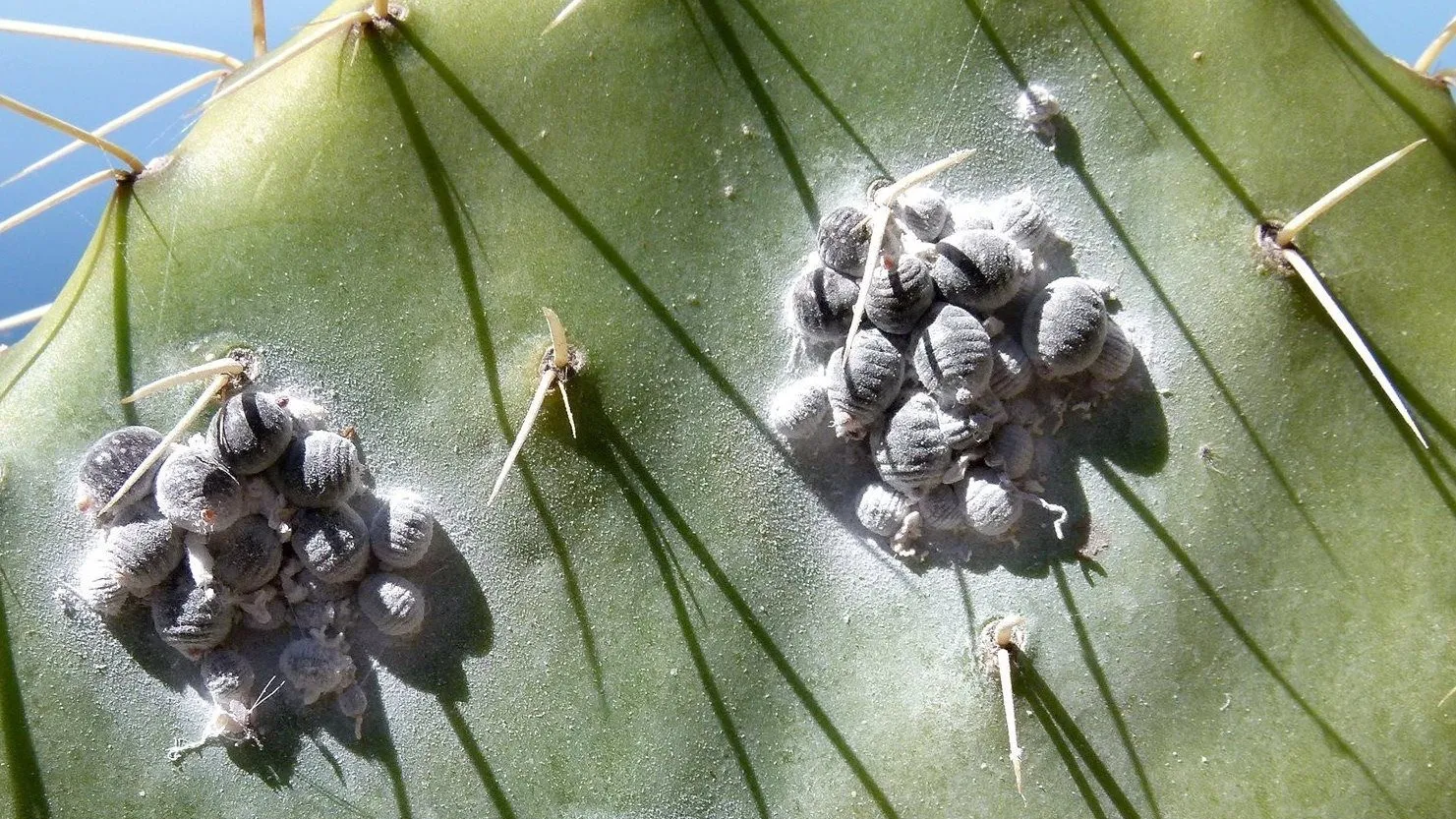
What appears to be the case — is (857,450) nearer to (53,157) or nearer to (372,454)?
(372,454)

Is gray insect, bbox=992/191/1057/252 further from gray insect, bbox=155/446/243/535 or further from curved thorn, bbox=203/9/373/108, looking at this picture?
gray insect, bbox=155/446/243/535

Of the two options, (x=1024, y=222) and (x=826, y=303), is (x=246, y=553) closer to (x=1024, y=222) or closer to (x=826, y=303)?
(x=826, y=303)

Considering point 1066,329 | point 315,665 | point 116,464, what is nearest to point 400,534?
point 315,665

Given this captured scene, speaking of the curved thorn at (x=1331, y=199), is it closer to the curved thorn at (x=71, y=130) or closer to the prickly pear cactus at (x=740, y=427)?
the prickly pear cactus at (x=740, y=427)

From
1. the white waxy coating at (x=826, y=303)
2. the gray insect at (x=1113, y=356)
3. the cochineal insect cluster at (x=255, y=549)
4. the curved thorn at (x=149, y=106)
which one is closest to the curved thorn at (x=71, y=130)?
the curved thorn at (x=149, y=106)

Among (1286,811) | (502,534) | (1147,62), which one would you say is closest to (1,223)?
(502,534)

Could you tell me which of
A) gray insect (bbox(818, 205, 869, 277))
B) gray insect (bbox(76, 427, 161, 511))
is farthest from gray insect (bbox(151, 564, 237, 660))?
gray insect (bbox(818, 205, 869, 277))
